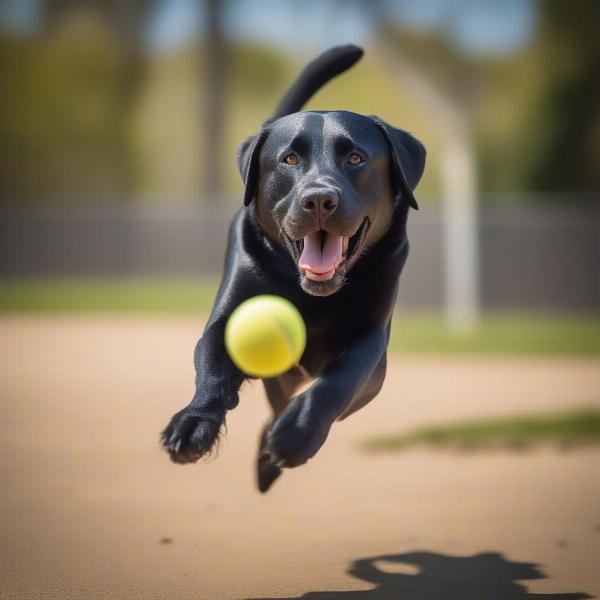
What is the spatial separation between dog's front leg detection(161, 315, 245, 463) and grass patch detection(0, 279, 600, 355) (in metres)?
9.68

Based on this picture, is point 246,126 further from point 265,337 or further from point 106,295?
point 265,337

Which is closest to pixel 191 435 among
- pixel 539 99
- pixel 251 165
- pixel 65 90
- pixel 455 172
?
pixel 251 165

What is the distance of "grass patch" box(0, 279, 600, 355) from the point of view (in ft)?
47.2

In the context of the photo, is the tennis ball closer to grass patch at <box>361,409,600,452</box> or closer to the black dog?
the black dog

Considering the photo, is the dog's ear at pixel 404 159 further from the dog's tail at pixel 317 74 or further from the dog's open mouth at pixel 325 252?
the dog's tail at pixel 317 74

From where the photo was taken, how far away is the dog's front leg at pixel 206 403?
383 centimetres

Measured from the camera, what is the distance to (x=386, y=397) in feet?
34.6

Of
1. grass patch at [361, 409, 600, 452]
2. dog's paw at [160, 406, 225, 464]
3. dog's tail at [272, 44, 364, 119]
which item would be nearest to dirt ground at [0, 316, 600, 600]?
grass patch at [361, 409, 600, 452]

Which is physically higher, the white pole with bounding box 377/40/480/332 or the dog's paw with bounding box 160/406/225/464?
the white pole with bounding box 377/40/480/332

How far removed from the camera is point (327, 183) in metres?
4.09

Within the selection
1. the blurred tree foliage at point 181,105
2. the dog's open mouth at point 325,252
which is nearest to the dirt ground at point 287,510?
the dog's open mouth at point 325,252

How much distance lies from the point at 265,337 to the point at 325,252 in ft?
1.41

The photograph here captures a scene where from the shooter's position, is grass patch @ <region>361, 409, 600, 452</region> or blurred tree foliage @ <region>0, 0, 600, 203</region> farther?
blurred tree foliage @ <region>0, 0, 600, 203</region>

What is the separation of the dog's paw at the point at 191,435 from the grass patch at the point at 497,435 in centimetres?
415
